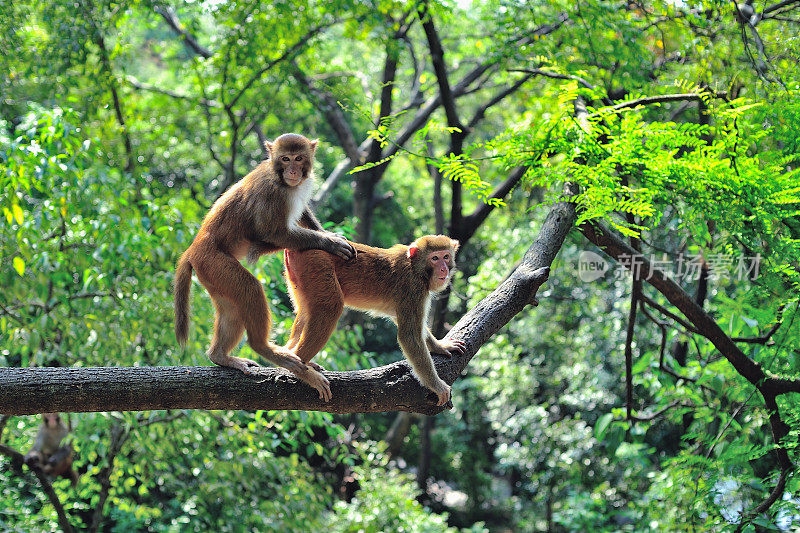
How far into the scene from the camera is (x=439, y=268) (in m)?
4.08

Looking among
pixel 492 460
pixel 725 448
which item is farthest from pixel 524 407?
pixel 725 448

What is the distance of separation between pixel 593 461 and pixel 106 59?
346 inches

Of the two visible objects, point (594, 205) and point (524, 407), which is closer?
point (594, 205)

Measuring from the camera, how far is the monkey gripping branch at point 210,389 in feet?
10.9

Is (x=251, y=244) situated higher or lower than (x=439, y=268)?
higher

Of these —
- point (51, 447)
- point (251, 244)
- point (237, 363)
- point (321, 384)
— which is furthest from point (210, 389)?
point (51, 447)

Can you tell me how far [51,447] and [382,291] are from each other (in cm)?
419

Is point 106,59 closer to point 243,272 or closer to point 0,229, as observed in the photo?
point 0,229

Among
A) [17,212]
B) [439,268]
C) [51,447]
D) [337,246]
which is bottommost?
[51,447]

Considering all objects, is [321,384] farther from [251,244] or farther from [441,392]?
[251,244]

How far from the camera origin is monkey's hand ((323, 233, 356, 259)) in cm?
404

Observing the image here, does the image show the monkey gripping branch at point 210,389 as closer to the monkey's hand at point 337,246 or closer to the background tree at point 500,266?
the background tree at point 500,266

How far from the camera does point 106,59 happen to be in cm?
888

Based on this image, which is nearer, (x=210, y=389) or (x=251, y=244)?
(x=210, y=389)
